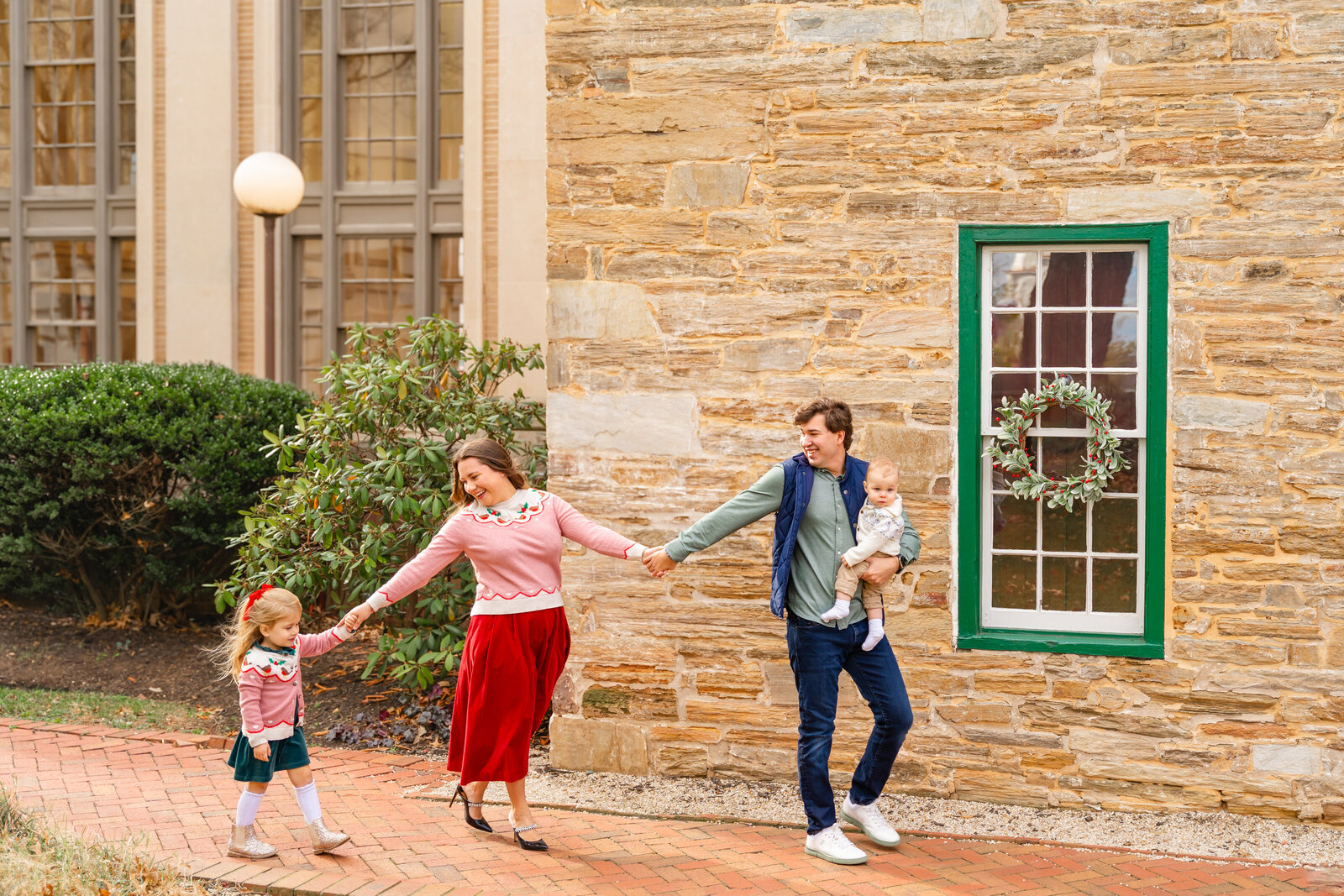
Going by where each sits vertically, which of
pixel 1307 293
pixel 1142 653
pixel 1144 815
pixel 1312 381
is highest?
pixel 1307 293

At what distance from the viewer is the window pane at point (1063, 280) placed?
551cm

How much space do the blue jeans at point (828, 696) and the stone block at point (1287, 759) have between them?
68.5 inches

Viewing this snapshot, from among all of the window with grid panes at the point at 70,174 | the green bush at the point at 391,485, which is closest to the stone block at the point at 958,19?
the green bush at the point at 391,485

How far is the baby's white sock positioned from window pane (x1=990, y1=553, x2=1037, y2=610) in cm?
128

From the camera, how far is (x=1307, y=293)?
5199 millimetres

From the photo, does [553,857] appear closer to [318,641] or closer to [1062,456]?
[318,641]

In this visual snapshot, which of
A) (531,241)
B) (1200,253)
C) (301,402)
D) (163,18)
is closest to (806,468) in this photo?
(1200,253)

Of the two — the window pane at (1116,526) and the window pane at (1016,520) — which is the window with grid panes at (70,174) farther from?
the window pane at (1116,526)

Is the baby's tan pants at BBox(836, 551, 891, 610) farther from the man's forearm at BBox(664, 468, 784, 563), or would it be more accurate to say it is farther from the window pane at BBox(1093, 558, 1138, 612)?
the window pane at BBox(1093, 558, 1138, 612)

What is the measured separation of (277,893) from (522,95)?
25.3 feet

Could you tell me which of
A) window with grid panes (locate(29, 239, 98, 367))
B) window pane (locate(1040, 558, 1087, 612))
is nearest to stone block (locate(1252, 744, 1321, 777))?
window pane (locate(1040, 558, 1087, 612))

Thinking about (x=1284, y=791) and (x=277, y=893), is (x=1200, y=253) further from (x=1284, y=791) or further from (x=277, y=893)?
(x=277, y=893)

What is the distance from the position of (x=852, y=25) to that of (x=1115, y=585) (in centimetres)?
291

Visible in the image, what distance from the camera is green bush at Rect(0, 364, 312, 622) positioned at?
26.1ft
